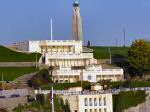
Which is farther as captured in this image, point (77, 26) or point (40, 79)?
point (77, 26)

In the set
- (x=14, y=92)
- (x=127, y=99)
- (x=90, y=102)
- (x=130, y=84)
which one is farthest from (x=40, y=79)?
(x=127, y=99)

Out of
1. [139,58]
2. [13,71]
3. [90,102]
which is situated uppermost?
[139,58]

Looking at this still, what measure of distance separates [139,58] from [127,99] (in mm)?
18364

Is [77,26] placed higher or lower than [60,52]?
higher

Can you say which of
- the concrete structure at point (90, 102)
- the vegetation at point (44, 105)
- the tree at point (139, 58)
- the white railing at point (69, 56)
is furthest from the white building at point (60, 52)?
the vegetation at point (44, 105)

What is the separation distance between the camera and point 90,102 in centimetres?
8975

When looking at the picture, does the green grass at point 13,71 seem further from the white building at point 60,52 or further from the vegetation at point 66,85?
the vegetation at point 66,85

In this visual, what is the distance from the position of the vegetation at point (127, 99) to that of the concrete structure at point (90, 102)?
0.75 metres

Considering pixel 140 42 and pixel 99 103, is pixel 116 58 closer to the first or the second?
pixel 140 42

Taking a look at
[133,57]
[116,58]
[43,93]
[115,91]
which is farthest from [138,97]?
[116,58]

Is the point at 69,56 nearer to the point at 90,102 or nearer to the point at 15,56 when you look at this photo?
the point at 15,56

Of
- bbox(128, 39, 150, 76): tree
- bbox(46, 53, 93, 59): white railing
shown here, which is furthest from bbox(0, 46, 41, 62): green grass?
bbox(128, 39, 150, 76): tree

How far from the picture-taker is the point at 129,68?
11075 cm

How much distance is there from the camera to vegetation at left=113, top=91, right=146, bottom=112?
9081 centimetres
